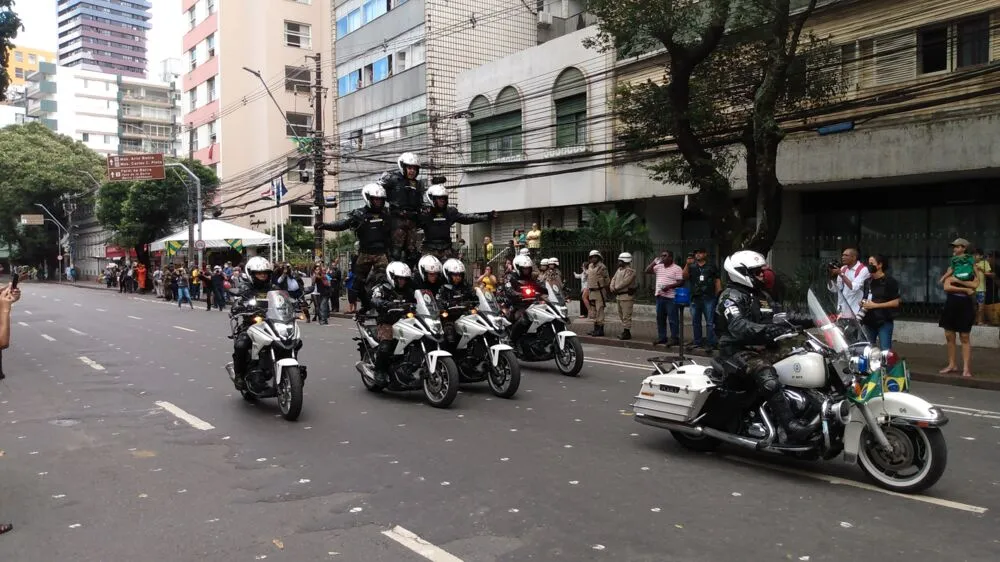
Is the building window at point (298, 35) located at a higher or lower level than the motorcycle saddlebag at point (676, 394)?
higher

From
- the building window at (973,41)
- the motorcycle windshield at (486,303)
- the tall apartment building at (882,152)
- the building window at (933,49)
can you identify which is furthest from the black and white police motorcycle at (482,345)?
the building window at (973,41)

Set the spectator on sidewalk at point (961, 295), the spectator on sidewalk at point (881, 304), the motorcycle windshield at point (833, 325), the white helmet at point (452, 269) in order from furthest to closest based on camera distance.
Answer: the spectator on sidewalk at point (881, 304), the spectator on sidewalk at point (961, 295), the white helmet at point (452, 269), the motorcycle windshield at point (833, 325)

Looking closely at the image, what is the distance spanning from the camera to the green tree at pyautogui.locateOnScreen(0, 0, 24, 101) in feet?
55.3

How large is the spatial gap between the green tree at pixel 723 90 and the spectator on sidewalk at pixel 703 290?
82 centimetres

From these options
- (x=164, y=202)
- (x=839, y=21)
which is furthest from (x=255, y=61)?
(x=839, y=21)

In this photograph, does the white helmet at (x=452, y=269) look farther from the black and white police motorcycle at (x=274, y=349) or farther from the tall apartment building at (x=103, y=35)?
the tall apartment building at (x=103, y=35)

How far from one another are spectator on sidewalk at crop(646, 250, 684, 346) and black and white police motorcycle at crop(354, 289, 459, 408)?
21.4 ft

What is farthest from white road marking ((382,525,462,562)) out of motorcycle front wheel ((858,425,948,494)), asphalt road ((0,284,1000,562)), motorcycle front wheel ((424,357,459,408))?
motorcycle front wheel ((424,357,459,408))

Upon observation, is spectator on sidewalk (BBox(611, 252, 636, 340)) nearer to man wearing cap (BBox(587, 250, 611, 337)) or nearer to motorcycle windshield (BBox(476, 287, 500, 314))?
man wearing cap (BBox(587, 250, 611, 337))

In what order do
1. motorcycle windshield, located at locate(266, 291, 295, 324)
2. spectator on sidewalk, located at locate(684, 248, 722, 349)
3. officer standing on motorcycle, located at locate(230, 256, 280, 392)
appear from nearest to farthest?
motorcycle windshield, located at locate(266, 291, 295, 324) → officer standing on motorcycle, located at locate(230, 256, 280, 392) → spectator on sidewalk, located at locate(684, 248, 722, 349)

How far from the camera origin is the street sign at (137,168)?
36.8 m

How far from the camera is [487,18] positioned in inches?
1223

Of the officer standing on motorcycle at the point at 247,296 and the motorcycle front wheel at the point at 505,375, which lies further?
the motorcycle front wheel at the point at 505,375

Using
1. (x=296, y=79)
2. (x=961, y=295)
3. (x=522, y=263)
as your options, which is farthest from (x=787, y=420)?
(x=296, y=79)
